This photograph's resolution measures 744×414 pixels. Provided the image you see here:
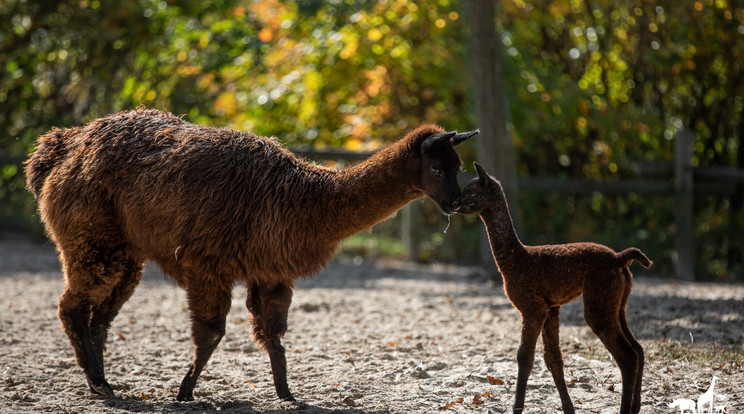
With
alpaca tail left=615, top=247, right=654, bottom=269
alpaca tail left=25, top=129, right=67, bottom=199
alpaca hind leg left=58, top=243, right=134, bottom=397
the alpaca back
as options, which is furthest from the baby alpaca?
A: alpaca tail left=25, top=129, right=67, bottom=199

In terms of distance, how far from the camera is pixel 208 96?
14195mm

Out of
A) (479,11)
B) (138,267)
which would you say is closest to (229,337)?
(138,267)

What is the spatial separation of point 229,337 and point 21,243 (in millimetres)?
7300

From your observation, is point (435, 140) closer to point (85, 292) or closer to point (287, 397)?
point (287, 397)

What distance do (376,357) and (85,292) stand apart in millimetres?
2153

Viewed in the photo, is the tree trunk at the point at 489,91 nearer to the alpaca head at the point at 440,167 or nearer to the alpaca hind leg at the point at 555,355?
the alpaca head at the point at 440,167

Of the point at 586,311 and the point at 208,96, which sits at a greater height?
the point at 208,96

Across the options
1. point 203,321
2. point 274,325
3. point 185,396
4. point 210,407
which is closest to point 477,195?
point 274,325

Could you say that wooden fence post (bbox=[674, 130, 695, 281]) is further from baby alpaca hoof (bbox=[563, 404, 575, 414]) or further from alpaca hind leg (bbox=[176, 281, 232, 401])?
alpaca hind leg (bbox=[176, 281, 232, 401])

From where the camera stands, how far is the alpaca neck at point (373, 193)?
5.22 m

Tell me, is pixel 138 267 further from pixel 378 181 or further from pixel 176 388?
pixel 378 181

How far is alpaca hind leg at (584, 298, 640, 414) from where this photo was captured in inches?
172

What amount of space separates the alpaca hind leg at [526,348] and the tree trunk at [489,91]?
4.79 m

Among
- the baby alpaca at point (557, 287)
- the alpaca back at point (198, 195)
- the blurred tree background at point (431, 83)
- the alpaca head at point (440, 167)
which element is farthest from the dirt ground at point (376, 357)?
the blurred tree background at point (431, 83)
